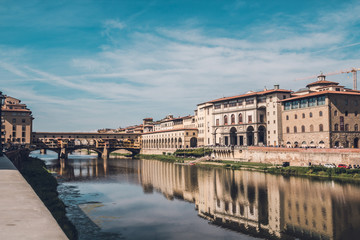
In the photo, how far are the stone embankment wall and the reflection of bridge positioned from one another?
58659 millimetres

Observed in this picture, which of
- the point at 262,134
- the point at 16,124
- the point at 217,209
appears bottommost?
the point at 217,209

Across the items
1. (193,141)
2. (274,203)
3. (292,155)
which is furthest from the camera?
(193,141)

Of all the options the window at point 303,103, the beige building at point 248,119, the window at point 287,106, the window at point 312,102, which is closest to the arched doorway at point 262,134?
the beige building at point 248,119

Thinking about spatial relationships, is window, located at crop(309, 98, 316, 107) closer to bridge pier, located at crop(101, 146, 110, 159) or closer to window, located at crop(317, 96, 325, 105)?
window, located at crop(317, 96, 325, 105)

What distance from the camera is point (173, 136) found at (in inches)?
4850

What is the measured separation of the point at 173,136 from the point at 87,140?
38.0 m

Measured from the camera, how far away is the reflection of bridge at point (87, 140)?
121 m

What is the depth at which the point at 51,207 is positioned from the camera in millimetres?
28672

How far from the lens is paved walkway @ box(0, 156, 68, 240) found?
30.6 ft

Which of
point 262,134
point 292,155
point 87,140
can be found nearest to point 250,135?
point 262,134

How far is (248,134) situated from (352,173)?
4037cm

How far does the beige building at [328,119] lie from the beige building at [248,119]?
281 inches

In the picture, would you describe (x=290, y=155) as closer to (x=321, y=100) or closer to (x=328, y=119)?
(x=328, y=119)

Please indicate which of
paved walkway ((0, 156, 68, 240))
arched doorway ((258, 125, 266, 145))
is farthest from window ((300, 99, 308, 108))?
paved walkway ((0, 156, 68, 240))
